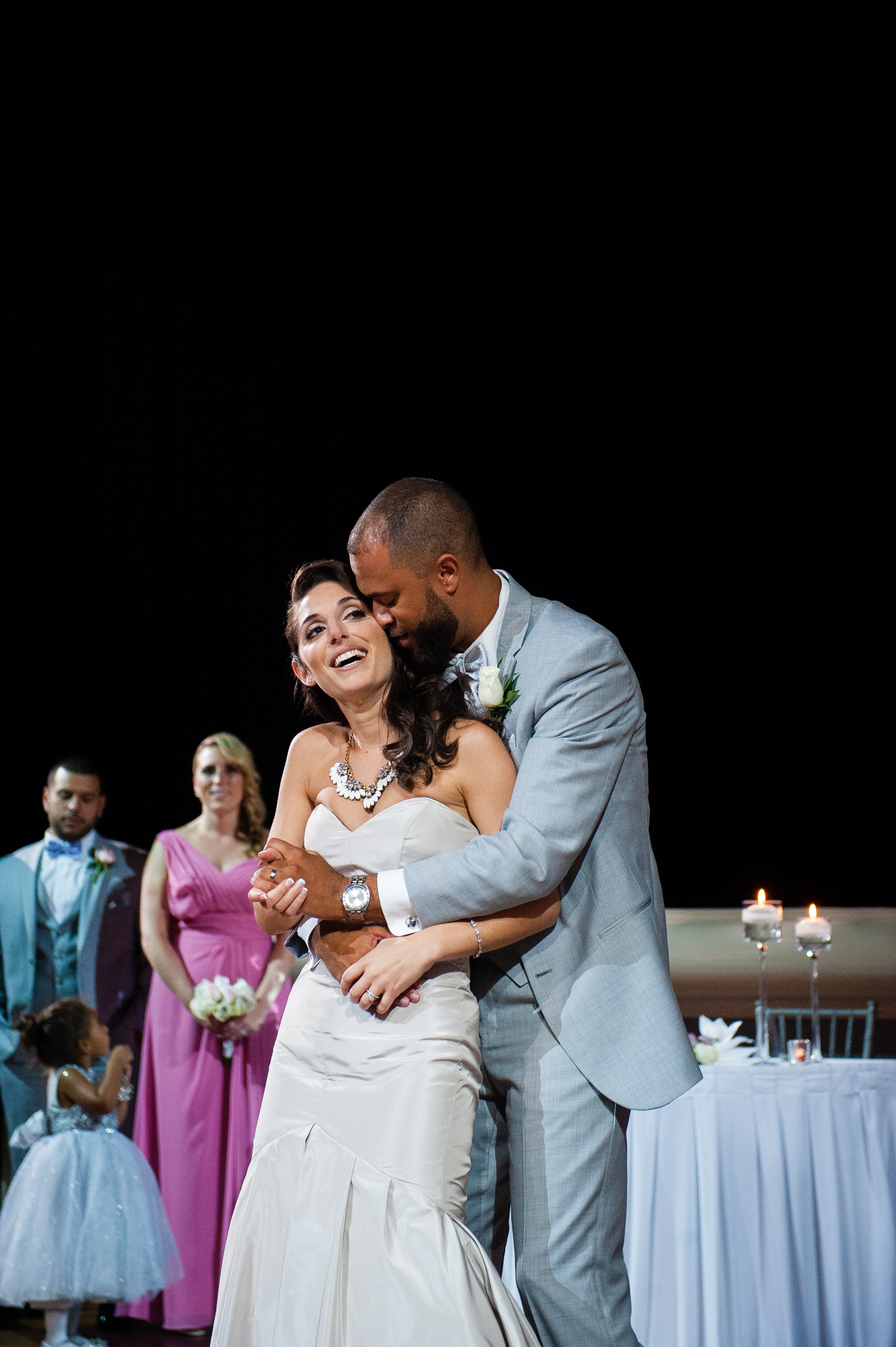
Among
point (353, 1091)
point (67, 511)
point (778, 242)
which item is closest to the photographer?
point (353, 1091)

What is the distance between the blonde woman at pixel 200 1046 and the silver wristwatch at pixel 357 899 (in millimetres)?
2506

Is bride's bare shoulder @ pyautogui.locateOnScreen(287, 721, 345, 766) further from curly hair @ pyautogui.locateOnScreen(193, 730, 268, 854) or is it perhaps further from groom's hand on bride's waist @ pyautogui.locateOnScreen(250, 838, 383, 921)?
curly hair @ pyautogui.locateOnScreen(193, 730, 268, 854)

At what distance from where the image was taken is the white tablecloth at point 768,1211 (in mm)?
3029

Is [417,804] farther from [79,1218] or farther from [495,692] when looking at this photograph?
[79,1218]

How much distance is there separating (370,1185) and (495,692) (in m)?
0.81

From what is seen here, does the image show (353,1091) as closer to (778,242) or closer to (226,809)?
(226,809)

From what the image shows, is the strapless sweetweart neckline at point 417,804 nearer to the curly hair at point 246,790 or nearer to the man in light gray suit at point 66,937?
the curly hair at point 246,790

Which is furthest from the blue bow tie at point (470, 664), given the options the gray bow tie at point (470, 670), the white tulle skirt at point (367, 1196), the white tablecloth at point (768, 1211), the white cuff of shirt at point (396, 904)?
the white tablecloth at point (768, 1211)

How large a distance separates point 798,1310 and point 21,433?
17.4ft

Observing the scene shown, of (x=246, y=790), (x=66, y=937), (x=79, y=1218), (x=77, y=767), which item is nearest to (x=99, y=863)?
(x=66, y=937)

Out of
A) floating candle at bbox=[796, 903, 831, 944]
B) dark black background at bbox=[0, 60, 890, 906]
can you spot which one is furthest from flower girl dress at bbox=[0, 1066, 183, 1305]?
dark black background at bbox=[0, 60, 890, 906]

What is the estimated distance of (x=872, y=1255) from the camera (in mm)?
3061

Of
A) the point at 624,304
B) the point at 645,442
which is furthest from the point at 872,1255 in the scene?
the point at 624,304

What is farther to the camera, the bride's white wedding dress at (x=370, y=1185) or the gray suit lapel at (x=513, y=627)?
the gray suit lapel at (x=513, y=627)
